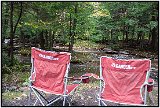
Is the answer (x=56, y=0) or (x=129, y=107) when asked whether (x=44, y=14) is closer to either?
(x=56, y=0)

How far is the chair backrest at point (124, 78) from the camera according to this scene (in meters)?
4.10

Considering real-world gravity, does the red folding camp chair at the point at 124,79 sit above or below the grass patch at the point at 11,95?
above

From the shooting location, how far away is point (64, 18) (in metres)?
12.0

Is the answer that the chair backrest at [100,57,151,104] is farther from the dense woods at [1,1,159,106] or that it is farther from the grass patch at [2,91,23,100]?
the dense woods at [1,1,159,106]

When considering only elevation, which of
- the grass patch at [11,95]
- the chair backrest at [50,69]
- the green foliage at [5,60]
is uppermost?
the chair backrest at [50,69]

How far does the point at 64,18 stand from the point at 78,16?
2.24 ft

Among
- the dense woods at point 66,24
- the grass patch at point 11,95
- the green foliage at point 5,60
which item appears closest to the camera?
the grass patch at point 11,95

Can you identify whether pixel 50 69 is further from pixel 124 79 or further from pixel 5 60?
pixel 5 60

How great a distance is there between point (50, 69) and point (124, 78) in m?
1.13

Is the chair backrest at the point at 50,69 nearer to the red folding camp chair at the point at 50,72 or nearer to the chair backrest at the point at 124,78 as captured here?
the red folding camp chair at the point at 50,72

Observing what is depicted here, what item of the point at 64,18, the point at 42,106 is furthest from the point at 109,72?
the point at 64,18

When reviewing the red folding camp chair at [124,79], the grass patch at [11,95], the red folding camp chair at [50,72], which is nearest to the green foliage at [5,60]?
the grass patch at [11,95]

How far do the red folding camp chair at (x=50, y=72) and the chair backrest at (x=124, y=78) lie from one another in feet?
1.83

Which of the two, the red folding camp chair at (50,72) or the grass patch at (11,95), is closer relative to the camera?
the red folding camp chair at (50,72)
